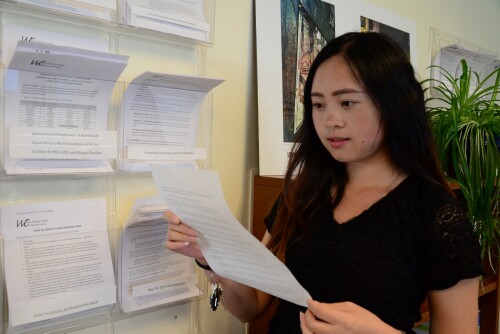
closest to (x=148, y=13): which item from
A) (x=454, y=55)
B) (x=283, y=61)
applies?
(x=283, y=61)

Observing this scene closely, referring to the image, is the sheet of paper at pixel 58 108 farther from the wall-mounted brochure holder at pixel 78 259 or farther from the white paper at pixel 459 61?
the white paper at pixel 459 61

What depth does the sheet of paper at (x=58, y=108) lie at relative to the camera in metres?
0.73

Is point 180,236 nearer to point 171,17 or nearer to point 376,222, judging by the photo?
point 376,222

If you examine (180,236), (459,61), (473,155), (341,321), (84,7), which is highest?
(459,61)

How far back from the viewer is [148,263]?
931mm

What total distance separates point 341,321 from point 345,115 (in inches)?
15.6

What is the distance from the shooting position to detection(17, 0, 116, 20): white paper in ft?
2.46

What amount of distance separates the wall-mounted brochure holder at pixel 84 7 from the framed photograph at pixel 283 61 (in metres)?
0.45

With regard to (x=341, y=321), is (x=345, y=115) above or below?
above

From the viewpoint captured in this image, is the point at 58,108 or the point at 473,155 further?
the point at 473,155

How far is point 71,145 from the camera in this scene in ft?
2.59

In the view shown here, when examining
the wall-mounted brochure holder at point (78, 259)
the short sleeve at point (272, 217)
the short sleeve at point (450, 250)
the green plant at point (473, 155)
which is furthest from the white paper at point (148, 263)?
the green plant at point (473, 155)

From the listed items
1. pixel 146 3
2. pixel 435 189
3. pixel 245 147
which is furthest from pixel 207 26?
pixel 435 189

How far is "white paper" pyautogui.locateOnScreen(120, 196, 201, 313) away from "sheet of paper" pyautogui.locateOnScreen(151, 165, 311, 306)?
0.27 metres
